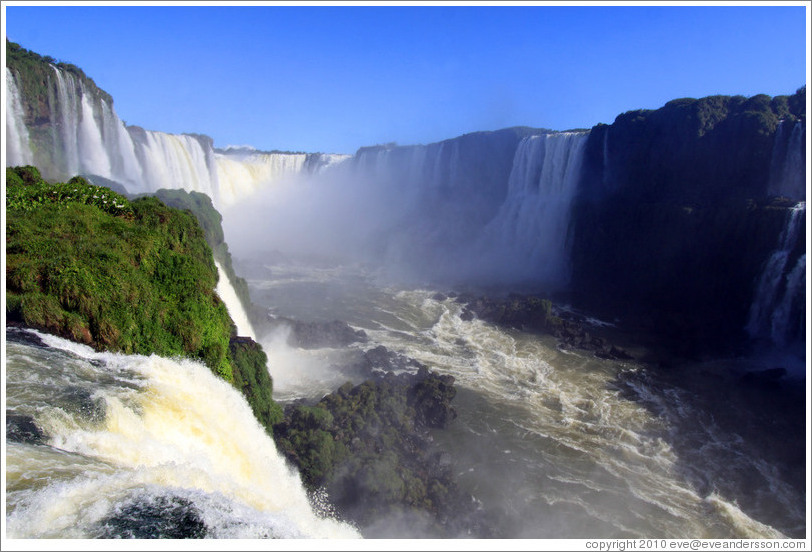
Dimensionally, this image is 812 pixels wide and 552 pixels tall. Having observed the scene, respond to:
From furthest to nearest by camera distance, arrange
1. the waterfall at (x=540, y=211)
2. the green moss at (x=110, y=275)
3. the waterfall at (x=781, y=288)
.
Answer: the waterfall at (x=540, y=211), the waterfall at (x=781, y=288), the green moss at (x=110, y=275)

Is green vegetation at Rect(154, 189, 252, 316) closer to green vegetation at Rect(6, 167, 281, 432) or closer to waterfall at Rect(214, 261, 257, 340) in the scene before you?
waterfall at Rect(214, 261, 257, 340)

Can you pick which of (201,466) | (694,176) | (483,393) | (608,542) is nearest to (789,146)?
(694,176)

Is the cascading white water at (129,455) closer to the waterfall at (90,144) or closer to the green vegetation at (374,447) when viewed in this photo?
the green vegetation at (374,447)

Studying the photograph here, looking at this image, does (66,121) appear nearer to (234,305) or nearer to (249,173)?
(234,305)

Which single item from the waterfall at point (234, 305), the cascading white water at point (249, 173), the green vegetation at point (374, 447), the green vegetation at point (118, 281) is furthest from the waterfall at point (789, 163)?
the cascading white water at point (249, 173)

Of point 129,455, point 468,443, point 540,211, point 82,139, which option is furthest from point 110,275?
point 540,211

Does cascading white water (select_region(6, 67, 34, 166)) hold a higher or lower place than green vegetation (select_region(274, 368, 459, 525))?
higher

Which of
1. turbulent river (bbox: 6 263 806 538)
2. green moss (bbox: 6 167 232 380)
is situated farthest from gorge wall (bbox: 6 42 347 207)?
turbulent river (bbox: 6 263 806 538)
